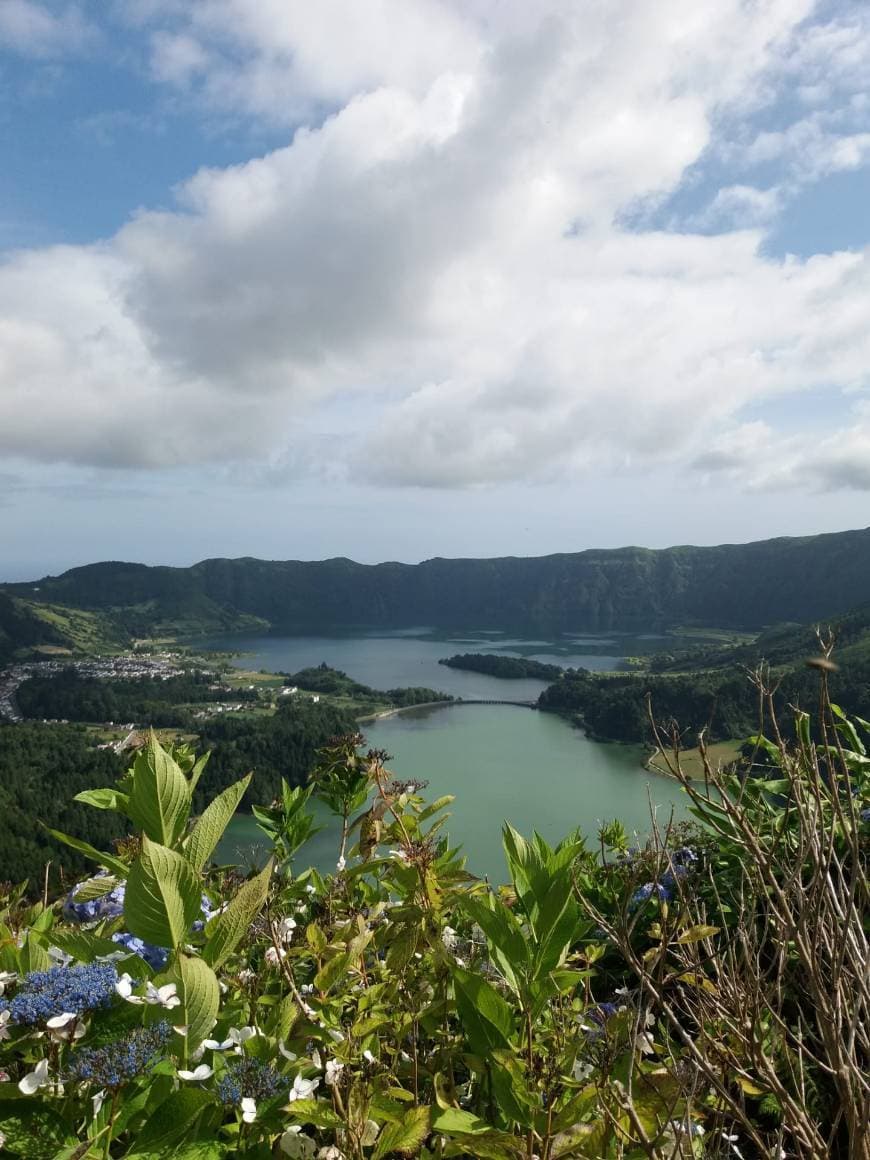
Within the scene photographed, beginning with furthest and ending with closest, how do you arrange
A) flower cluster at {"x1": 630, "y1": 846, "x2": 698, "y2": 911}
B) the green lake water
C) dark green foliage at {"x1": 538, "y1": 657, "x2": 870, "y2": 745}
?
dark green foliage at {"x1": 538, "y1": 657, "x2": 870, "y2": 745}
the green lake water
flower cluster at {"x1": 630, "y1": 846, "x2": 698, "y2": 911}

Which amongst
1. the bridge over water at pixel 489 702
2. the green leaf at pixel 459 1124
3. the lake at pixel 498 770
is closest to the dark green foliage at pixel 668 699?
the bridge over water at pixel 489 702

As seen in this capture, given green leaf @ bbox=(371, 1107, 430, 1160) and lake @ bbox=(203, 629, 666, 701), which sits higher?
green leaf @ bbox=(371, 1107, 430, 1160)

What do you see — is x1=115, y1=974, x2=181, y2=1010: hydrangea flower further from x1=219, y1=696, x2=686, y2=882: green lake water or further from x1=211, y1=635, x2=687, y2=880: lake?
x1=219, y1=696, x2=686, y2=882: green lake water

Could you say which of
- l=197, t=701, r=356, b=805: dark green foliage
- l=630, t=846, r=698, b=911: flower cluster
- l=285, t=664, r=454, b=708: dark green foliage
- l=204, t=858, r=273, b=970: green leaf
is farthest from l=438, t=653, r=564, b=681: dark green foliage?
l=204, t=858, r=273, b=970: green leaf

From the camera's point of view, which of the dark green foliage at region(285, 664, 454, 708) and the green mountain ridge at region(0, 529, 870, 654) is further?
the green mountain ridge at region(0, 529, 870, 654)

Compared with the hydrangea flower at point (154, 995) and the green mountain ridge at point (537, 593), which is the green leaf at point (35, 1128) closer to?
the hydrangea flower at point (154, 995)

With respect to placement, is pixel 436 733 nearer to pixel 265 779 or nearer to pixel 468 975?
pixel 265 779

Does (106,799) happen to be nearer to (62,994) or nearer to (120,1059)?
(62,994)
